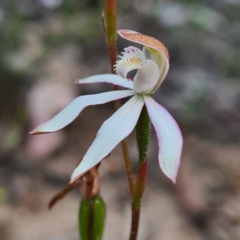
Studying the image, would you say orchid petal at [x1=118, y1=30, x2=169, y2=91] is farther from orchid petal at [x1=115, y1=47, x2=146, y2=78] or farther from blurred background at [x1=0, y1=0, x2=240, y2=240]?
blurred background at [x1=0, y1=0, x2=240, y2=240]

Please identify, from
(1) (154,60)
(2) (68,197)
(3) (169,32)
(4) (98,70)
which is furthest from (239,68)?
(1) (154,60)

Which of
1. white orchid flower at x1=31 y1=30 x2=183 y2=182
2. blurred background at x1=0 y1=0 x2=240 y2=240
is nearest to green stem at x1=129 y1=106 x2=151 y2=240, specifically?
white orchid flower at x1=31 y1=30 x2=183 y2=182

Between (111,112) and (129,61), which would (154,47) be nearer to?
(129,61)

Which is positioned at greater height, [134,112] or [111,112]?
[134,112]

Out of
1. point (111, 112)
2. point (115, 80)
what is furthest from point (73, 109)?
point (111, 112)

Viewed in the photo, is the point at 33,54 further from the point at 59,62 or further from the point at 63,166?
the point at 63,166

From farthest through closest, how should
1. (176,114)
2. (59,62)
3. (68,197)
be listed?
1. (59,62)
2. (176,114)
3. (68,197)

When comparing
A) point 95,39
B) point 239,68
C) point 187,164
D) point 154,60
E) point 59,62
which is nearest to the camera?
point 154,60

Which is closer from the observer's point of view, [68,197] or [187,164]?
[68,197]
